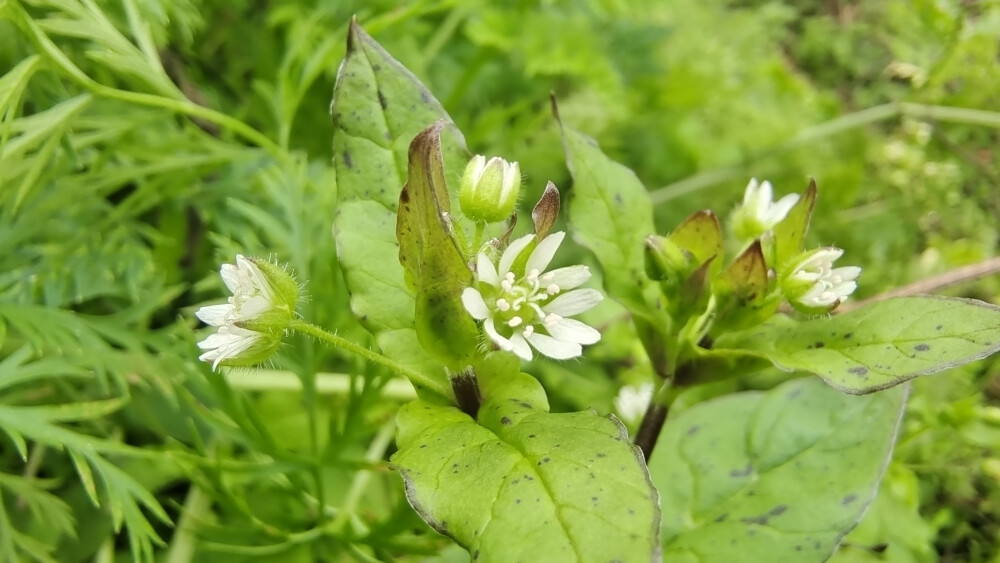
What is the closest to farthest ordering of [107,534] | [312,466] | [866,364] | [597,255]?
1. [866,364]
2. [597,255]
3. [312,466]
4. [107,534]

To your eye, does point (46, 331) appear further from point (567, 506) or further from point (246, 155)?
point (567, 506)

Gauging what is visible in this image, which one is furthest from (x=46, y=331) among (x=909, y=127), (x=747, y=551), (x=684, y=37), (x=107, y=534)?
(x=909, y=127)

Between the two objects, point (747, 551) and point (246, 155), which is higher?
point (246, 155)

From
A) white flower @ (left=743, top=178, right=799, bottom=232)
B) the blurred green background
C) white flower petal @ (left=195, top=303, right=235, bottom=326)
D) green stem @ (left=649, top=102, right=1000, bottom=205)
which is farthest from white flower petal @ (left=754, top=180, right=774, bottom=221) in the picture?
green stem @ (left=649, top=102, right=1000, bottom=205)

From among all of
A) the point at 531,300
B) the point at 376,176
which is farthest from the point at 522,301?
the point at 376,176

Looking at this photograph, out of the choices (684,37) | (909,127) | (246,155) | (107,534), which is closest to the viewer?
(107,534)

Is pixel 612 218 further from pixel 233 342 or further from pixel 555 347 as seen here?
pixel 233 342
